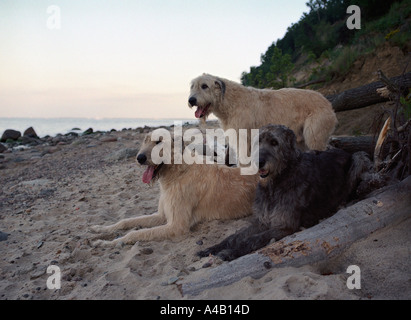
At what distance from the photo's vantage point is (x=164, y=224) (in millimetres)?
5480

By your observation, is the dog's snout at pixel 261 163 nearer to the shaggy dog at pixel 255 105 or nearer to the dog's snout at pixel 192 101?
the shaggy dog at pixel 255 105

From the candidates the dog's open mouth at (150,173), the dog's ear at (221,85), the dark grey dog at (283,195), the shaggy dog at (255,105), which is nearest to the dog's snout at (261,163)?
the dark grey dog at (283,195)

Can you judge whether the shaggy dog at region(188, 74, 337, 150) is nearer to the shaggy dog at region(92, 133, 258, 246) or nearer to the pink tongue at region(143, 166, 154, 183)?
the shaggy dog at region(92, 133, 258, 246)

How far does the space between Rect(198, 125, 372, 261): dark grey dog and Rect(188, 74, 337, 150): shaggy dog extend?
103 inches

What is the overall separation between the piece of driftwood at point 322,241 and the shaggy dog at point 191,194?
188 centimetres

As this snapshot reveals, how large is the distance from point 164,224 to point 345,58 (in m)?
13.7

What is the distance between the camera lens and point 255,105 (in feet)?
23.0

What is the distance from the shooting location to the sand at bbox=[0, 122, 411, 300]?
2914 mm

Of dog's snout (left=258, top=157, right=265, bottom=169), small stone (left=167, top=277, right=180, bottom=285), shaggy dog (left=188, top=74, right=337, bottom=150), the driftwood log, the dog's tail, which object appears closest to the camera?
small stone (left=167, top=277, right=180, bottom=285)

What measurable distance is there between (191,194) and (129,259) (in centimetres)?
153

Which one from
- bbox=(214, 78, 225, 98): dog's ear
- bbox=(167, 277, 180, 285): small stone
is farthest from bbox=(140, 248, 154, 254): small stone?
bbox=(214, 78, 225, 98): dog's ear

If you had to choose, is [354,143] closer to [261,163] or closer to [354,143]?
[354,143]

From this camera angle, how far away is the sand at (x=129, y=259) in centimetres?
291

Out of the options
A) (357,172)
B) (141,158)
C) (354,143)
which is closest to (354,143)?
(354,143)
